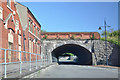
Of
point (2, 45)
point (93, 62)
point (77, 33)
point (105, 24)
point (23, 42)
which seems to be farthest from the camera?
point (77, 33)

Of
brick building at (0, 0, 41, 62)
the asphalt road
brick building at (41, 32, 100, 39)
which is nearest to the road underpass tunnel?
brick building at (41, 32, 100, 39)

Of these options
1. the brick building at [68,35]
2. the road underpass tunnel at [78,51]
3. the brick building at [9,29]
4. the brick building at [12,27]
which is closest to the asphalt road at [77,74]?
the brick building at [12,27]

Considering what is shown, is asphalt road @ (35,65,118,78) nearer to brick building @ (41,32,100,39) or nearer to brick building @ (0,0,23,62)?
brick building @ (0,0,23,62)

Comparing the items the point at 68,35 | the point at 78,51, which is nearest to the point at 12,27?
the point at 68,35

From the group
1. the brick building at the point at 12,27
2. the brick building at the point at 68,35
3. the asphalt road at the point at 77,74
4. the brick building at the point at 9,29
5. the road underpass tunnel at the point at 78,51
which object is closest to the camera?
the asphalt road at the point at 77,74

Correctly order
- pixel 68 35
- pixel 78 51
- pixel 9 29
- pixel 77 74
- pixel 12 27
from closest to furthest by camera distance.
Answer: pixel 77 74, pixel 9 29, pixel 12 27, pixel 68 35, pixel 78 51

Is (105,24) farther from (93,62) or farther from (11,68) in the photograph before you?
(11,68)

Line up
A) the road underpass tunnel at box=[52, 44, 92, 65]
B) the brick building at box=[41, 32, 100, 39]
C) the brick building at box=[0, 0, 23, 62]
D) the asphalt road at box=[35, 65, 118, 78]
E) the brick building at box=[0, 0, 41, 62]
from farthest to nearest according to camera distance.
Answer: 1. the brick building at box=[41, 32, 100, 39]
2. the road underpass tunnel at box=[52, 44, 92, 65]
3. the brick building at box=[0, 0, 41, 62]
4. the brick building at box=[0, 0, 23, 62]
5. the asphalt road at box=[35, 65, 118, 78]

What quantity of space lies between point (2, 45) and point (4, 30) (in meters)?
1.49

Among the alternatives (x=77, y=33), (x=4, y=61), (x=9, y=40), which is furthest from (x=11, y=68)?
(x=77, y=33)

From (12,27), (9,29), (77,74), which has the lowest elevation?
(77,74)

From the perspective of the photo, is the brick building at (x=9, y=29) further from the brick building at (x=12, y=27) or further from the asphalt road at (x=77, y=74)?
the asphalt road at (x=77, y=74)

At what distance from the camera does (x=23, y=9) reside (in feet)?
78.8

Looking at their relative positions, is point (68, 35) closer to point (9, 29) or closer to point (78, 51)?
point (78, 51)
